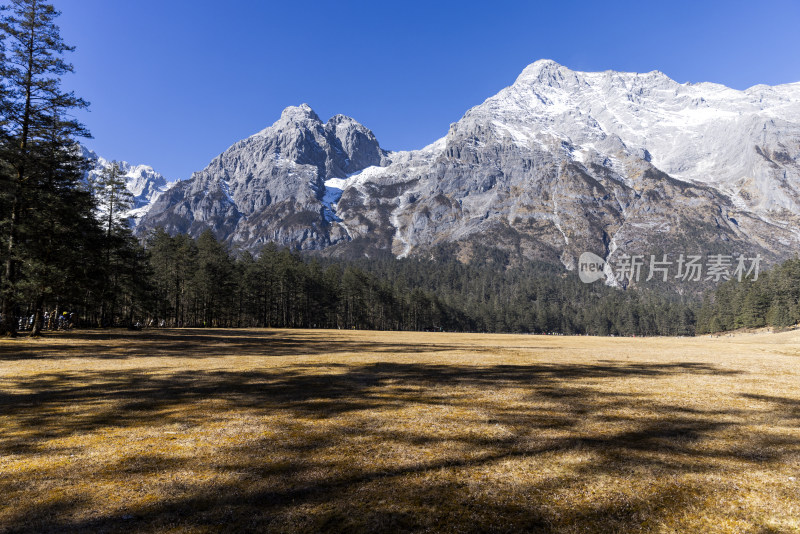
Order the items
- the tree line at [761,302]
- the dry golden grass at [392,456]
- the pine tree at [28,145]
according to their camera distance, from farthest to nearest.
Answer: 1. the tree line at [761,302]
2. the pine tree at [28,145]
3. the dry golden grass at [392,456]

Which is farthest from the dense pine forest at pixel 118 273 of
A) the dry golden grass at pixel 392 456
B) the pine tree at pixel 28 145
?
the dry golden grass at pixel 392 456

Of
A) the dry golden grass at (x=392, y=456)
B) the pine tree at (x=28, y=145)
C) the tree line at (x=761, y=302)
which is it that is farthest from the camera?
the tree line at (x=761, y=302)

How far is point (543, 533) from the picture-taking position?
388 cm

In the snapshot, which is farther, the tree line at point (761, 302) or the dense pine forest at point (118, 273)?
the tree line at point (761, 302)

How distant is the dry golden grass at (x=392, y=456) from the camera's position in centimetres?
426

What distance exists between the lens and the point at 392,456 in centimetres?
607

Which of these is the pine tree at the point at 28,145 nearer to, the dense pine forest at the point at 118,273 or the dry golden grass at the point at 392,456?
the dense pine forest at the point at 118,273

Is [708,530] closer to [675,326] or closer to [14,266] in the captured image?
[14,266]

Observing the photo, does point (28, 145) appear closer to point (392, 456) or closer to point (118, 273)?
point (118, 273)

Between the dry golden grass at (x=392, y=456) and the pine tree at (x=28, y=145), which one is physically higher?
the pine tree at (x=28, y=145)

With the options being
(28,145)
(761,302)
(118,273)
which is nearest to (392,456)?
(28,145)

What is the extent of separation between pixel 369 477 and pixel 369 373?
9.73m

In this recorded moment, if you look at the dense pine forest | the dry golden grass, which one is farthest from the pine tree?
the dry golden grass

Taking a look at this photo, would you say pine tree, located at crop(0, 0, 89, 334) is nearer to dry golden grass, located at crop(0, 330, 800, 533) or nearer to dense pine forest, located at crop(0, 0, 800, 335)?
dense pine forest, located at crop(0, 0, 800, 335)
